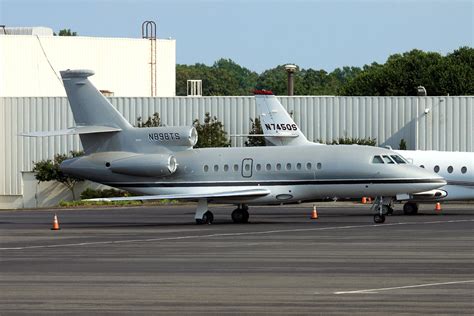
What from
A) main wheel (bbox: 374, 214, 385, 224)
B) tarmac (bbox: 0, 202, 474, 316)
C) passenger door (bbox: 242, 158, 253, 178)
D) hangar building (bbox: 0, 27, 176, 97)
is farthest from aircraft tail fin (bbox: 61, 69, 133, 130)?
hangar building (bbox: 0, 27, 176, 97)

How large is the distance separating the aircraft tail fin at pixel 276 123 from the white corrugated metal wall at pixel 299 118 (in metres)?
12.6

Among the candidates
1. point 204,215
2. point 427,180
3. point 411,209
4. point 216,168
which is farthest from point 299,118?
point 427,180

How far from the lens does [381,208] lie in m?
37.7

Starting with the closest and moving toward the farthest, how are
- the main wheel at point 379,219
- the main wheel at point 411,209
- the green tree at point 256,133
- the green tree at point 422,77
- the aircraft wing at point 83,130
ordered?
1. the main wheel at point 379,219
2. the aircraft wing at point 83,130
3. the main wheel at point 411,209
4. the green tree at point 256,133
5. the green tree at point 422,77

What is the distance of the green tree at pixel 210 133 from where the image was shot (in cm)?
6650

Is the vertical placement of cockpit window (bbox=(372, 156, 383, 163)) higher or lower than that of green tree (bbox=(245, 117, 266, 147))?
lower

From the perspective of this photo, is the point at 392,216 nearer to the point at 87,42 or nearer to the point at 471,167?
the point at 471,167

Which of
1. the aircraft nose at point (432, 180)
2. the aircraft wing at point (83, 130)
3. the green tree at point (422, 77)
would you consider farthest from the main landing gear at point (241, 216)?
the green tree at point (422, 77)

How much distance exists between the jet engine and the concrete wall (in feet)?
92.3

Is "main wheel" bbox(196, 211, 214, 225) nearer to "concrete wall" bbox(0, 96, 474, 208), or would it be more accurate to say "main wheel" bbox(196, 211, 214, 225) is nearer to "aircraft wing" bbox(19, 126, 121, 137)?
"aircraft wing" bbox(19, 126, 121, 137)

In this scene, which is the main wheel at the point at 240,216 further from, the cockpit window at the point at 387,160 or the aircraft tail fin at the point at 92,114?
the cockpit window at the point at 387,160

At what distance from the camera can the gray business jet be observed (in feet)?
126

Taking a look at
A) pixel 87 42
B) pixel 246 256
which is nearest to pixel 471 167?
pixel 246 256

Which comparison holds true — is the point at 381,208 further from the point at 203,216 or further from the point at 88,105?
the point at 88,105
